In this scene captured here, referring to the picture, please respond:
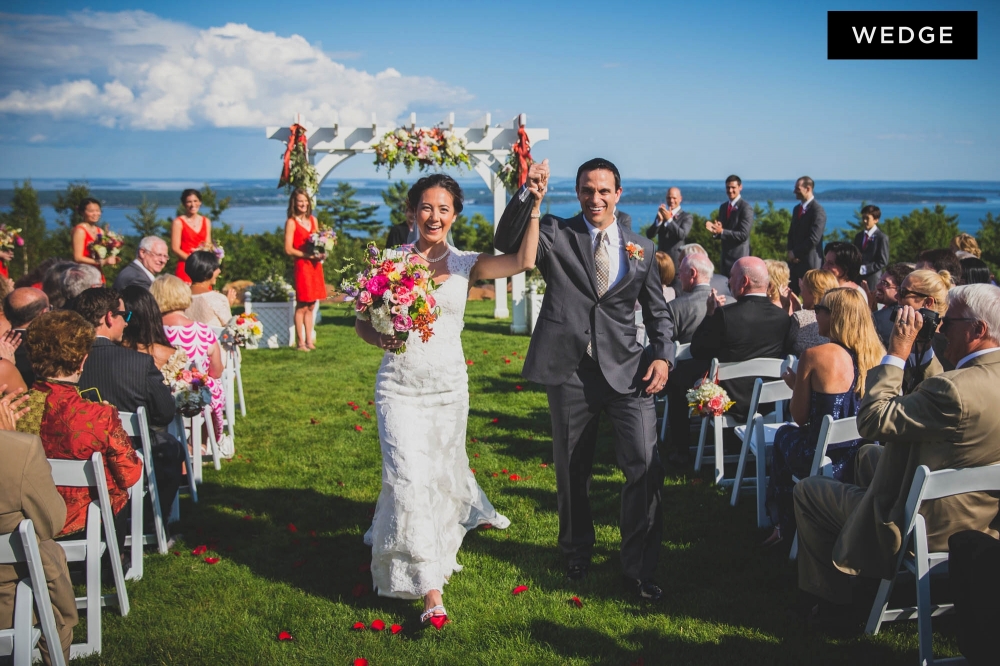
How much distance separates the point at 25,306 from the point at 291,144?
7.49 meters

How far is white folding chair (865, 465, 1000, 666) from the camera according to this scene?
11.1 feet

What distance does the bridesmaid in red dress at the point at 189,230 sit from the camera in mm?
10523

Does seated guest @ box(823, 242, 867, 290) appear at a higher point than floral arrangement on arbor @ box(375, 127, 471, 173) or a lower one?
lower

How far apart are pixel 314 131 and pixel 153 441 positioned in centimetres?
924

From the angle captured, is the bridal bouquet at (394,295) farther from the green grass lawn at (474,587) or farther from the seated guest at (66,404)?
the green grass lawn at (474,587)

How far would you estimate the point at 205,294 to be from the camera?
7.74 m

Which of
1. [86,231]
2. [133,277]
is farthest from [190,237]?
[133,277]

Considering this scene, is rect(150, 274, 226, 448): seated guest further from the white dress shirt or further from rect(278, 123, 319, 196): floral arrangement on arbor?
rect(278, 123, 319, 196): floral arrangement on arbor

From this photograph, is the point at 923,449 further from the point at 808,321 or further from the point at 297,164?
the point at 297,164

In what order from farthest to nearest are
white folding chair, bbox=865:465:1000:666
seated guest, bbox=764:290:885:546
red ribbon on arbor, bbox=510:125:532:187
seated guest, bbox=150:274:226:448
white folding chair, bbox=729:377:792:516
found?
red ribbon on arbor, bbox=510:125:532:187, seated guest, bbox=150:274:226:448, white folding chair, bbox=729:377:792:516, seated guest, bbox=764:290:885:546, white folding chair, bbox=865:465:1000:666

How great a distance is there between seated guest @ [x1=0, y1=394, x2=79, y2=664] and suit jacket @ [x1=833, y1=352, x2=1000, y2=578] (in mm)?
3651

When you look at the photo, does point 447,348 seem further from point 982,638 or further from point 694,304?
point 694,304

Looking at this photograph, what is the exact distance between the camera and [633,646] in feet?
13.0

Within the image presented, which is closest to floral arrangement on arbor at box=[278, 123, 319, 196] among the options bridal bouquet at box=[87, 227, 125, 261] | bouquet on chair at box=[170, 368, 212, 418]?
→ bridal bouquet at box=[87, 227, 125, 261]
